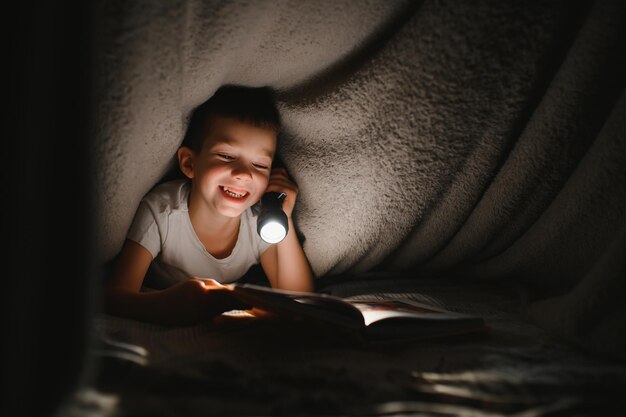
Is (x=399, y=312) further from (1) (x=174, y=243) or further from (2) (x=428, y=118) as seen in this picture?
(1) (x=174, y=243)

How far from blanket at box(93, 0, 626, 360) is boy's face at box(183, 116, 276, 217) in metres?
0.08

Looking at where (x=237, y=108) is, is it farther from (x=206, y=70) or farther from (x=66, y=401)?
(x=66, y=401)

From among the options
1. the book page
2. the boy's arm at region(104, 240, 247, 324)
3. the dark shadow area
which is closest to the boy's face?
the boy's arm at region(104, 240, 247, 324)

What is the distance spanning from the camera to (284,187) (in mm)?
993

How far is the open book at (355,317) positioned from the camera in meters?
0.60

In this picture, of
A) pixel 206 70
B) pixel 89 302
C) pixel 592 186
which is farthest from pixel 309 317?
pixel 592 186

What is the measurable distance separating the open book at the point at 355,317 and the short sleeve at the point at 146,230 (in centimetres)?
38

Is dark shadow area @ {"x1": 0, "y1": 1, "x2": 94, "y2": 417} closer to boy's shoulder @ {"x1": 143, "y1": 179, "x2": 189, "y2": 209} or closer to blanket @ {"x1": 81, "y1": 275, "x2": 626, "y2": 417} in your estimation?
blanket @ {"x1": 81, "y1": 275, "x2": 626, "y2": 417}

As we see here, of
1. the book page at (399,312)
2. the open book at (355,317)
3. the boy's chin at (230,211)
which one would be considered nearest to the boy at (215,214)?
the boy's chin at (230,211)

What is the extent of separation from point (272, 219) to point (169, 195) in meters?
0.27

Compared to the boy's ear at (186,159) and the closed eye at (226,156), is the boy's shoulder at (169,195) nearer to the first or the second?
the boy's ear at (186,159)

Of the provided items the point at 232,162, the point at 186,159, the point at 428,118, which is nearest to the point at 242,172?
the point at 232,162

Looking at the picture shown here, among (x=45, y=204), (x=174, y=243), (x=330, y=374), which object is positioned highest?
(x=174, y=243)

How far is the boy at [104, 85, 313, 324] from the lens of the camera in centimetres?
89
